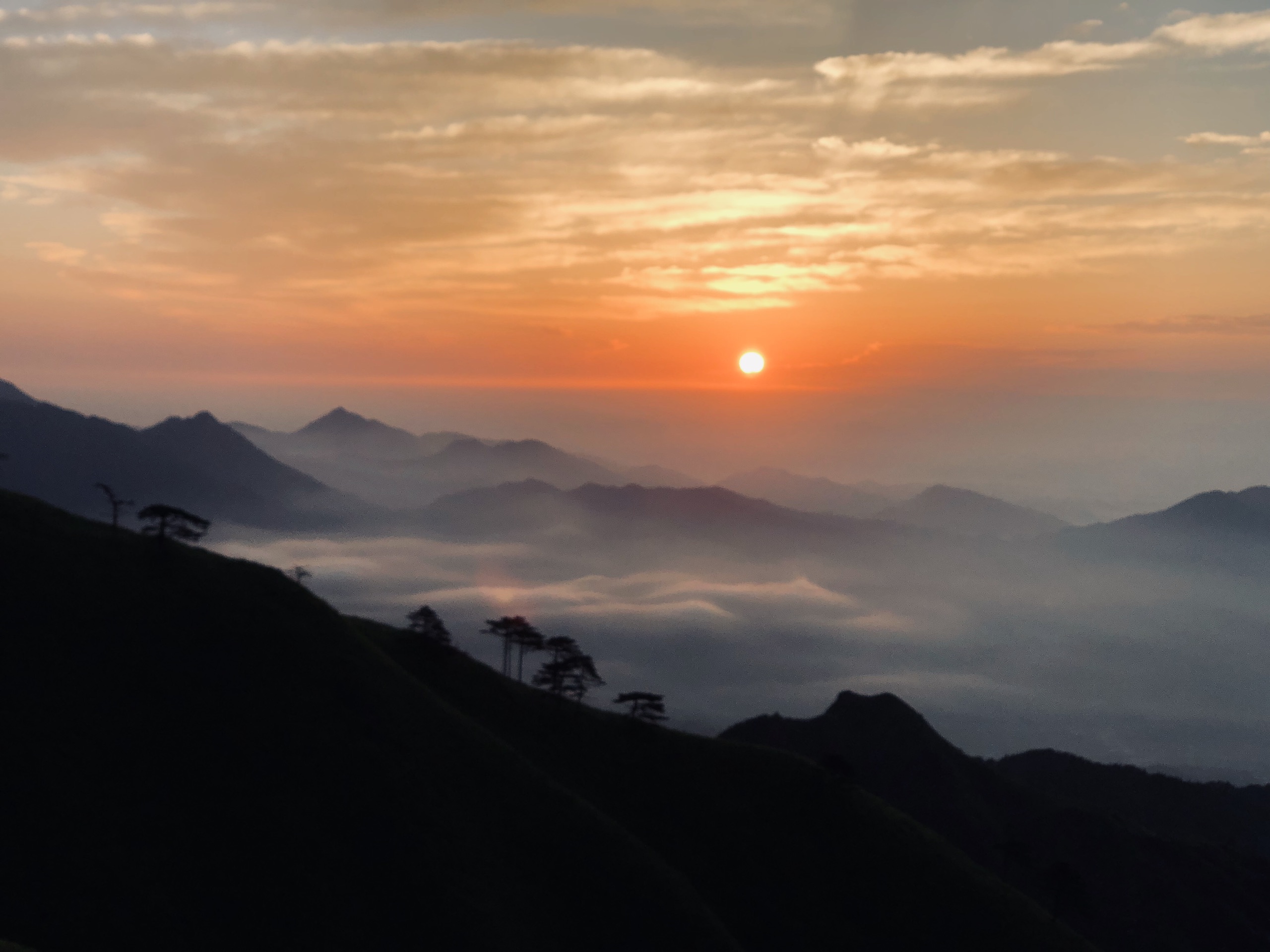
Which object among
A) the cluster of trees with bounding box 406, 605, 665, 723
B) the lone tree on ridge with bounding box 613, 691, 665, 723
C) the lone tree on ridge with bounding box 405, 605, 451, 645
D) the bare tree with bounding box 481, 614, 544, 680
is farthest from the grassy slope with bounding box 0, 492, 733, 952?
the bare tree with bounding box 481, 614, 544, 680

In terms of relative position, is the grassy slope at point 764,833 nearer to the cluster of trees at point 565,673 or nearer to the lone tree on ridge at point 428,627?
the lone tree on ridge at point 428,627

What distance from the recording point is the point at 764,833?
117500 mm

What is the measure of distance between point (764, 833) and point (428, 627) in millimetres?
62180

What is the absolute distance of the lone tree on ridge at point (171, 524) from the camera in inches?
4331

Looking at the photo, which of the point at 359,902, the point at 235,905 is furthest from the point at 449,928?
the point at 235,905

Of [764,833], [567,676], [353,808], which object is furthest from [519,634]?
[353,808]

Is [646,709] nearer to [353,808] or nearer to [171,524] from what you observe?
[353,808]

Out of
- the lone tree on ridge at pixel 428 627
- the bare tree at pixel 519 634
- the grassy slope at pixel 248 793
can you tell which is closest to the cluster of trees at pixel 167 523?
the grassy slope at pixel 248 793

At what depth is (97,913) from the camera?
66.3 meters

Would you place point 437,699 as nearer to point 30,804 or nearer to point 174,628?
point 174,628

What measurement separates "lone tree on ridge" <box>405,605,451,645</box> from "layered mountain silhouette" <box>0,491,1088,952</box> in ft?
7.80

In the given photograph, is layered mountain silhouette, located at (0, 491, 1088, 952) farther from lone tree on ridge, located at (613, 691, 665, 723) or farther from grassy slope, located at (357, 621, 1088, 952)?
lone tree on ridge, located at (613, 691, 665, 723)

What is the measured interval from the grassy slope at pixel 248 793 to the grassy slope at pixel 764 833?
538 inches

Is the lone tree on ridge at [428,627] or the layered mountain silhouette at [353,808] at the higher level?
the lone tree on ridge at [428,627]
